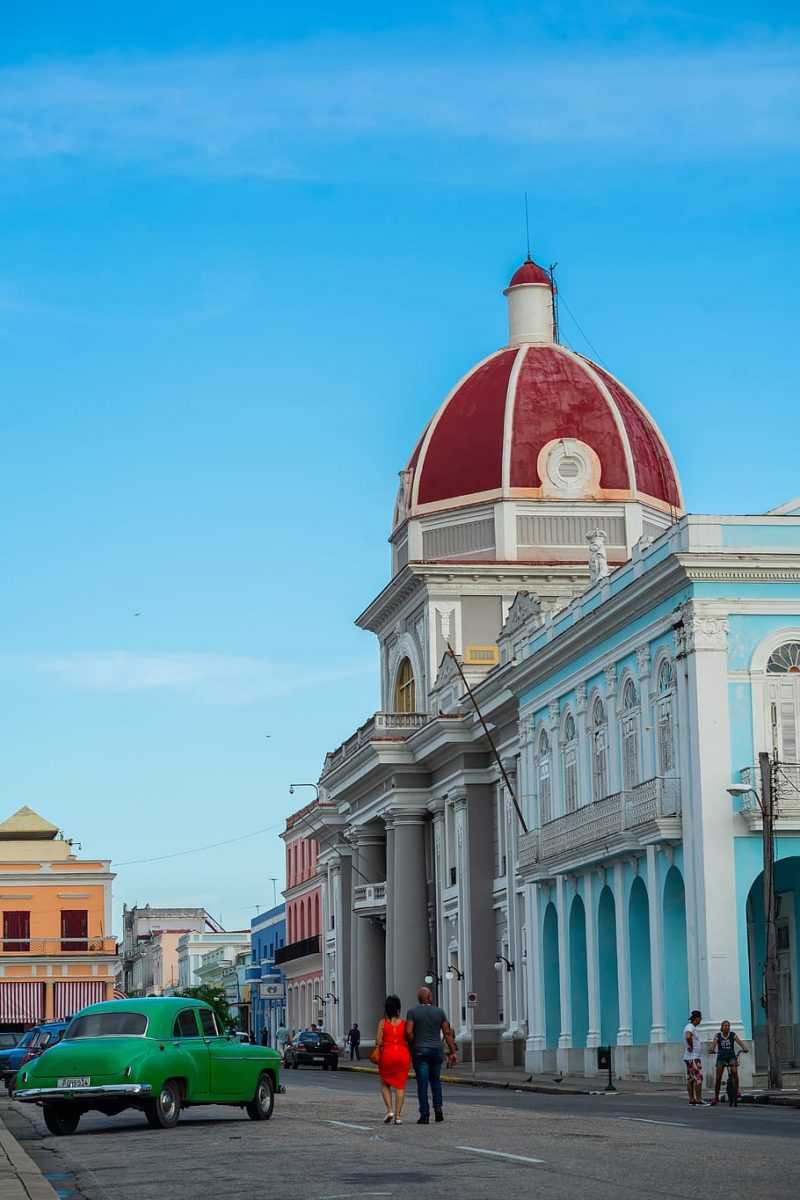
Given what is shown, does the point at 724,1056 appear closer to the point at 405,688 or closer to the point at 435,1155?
the point at 435,1155

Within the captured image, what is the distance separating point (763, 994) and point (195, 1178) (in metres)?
24.3

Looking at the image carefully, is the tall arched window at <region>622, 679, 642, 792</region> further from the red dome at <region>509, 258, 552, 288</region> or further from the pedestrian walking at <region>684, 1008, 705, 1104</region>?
the red dome at <region>509, 258, 552, 288</region>

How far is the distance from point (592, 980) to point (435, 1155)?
27293mm

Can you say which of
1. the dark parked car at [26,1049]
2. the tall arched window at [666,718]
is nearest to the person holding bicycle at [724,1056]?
the tall arched window at [666,718]

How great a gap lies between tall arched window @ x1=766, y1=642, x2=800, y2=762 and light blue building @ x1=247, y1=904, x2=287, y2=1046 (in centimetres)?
6042

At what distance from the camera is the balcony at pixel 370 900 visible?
66.6 metres

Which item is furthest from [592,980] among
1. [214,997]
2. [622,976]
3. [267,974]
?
[214,997]

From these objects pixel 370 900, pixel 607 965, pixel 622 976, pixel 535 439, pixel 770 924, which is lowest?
pixel 622 976

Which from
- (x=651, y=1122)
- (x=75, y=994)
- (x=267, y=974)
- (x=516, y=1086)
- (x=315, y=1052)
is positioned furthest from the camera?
(x=267, y=974)

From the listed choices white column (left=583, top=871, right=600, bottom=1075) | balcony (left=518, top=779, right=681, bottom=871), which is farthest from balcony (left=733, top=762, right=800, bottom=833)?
white column (left=583, top=871, right=600, bottom=1075)

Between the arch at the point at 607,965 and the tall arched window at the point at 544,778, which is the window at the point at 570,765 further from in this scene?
the arch at the point at 607,965

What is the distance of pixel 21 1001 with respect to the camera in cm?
8725

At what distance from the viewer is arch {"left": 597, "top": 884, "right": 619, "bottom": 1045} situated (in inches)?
1732

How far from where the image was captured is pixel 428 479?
64812 mm
